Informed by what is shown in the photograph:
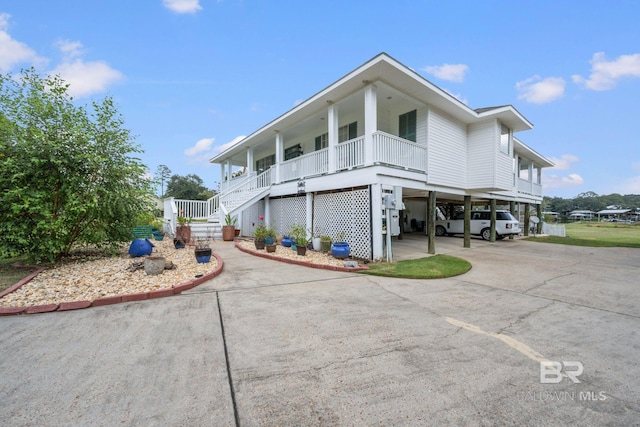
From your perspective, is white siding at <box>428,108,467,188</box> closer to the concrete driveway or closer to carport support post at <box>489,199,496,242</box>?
carport support post at <box>489,199,496,242</box>

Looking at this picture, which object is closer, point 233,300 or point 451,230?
point 233,300

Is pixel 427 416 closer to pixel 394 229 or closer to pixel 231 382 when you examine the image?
pixel 231 382

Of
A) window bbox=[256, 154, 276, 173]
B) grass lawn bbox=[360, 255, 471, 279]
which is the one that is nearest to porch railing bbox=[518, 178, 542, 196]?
grass lawn bbox=[360, 255, 471, 279]

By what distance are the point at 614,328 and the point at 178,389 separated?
217 inches

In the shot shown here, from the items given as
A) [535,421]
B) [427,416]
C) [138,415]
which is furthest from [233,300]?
[535,421]

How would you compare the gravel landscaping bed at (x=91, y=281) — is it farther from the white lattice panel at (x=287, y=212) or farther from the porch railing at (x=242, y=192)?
the porch railing at (x=242, y=192)

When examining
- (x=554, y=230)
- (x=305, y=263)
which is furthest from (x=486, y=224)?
(x=305, y=263)

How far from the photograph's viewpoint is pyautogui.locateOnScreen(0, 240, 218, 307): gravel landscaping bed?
4.31 m

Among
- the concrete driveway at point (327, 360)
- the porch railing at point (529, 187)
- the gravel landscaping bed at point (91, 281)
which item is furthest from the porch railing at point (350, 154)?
the porch railing at point (529, 187)

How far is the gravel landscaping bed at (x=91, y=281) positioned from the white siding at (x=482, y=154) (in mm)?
10914

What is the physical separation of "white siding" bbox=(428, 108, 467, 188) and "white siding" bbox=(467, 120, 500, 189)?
25cm

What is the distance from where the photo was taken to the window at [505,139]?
37.9 ft

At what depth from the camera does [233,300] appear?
14.6 feet

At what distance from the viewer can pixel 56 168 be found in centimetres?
585
